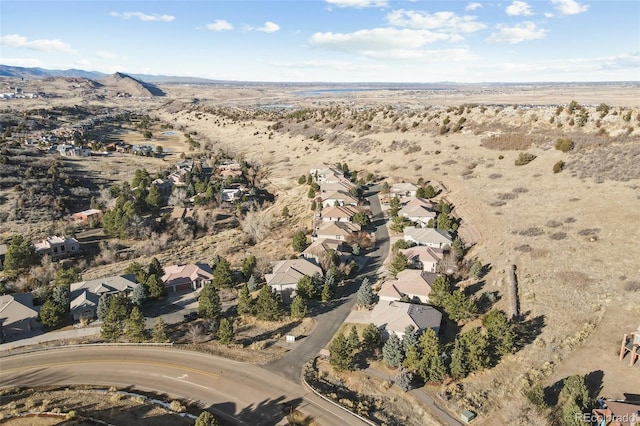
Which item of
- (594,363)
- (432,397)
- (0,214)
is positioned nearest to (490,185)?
(594,363)

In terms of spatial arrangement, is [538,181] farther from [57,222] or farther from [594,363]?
[57,222]

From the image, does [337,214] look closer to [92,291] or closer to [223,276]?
[223,276]

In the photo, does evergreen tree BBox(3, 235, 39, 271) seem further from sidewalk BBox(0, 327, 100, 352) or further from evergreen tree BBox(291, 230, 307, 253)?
evergreen tree BBox(291, 230, 307, 253)

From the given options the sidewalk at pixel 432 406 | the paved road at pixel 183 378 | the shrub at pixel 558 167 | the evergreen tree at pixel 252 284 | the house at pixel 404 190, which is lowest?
the paved road at pixel 183 378

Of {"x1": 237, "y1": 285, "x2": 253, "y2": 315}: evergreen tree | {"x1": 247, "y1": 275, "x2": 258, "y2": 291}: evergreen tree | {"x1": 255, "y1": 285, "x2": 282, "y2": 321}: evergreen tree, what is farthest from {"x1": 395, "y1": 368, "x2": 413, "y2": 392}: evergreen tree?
{"x1": 247, "y1": 275, "x2": 258, "y2": 291}: evergreen tree

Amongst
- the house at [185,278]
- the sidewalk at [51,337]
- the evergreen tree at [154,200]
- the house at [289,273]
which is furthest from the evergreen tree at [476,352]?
the evergreen tree at [154,200]

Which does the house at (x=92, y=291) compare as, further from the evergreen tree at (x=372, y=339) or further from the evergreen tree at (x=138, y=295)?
the evergreen tree at (x=372, y=339)
